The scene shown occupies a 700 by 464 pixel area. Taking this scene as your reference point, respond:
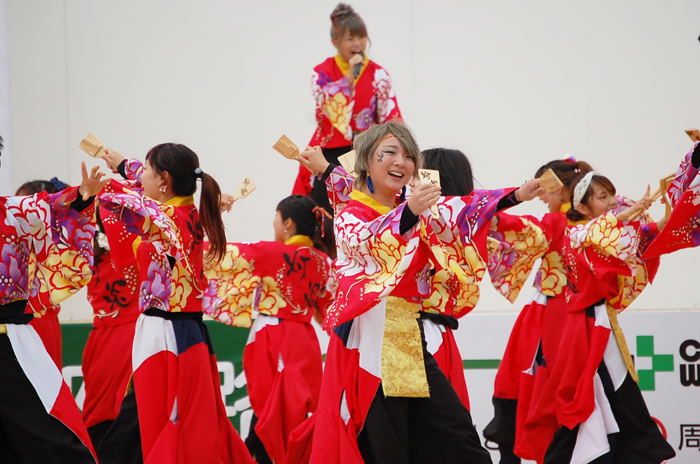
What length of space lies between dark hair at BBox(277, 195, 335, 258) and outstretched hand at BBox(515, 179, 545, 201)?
180 centimetres

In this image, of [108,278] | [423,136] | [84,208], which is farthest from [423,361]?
[423,136]

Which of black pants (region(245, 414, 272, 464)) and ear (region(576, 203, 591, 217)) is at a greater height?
ear (region(576, 203, 591, 217))

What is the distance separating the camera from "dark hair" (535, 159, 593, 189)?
403 cm

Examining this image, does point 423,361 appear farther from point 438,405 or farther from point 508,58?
point 508,58

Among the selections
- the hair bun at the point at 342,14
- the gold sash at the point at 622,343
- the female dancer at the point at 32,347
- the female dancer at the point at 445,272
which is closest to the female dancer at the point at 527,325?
the gold sash at the point at 622,343

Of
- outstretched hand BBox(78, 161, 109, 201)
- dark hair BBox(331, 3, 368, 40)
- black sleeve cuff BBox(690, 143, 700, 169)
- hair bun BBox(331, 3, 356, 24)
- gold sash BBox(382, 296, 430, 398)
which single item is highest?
hair bun BBox(331, 3, 356, 24)

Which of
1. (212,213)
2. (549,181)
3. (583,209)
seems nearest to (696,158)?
(583,209)

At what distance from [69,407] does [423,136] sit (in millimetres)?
3936

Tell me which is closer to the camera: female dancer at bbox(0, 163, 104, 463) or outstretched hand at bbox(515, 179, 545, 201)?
female dancer at bbox(0, 163, 104, 463)

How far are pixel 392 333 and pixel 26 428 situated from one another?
1.17m

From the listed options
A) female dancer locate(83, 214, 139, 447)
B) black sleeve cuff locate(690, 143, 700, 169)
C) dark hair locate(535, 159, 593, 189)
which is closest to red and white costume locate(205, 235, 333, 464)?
female dancer locate(83, 214, 139, 447)

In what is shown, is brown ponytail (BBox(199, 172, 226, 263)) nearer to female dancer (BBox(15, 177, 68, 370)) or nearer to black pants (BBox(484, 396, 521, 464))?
female dancer (BBox(15, 177, 68, 370))

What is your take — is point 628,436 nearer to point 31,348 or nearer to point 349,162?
point 349,162

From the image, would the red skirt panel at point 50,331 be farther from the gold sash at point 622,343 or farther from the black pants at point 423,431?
the gold sash at point 622,343
